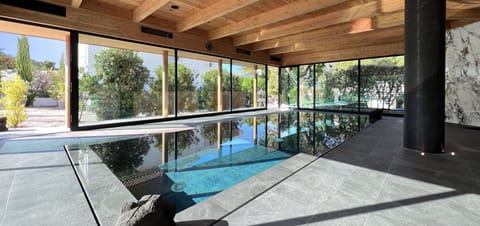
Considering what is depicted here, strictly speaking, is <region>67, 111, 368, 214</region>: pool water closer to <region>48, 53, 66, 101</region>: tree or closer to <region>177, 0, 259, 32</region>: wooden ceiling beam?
<region>177, 0, 259, 32</region>: wooden ceiling beam

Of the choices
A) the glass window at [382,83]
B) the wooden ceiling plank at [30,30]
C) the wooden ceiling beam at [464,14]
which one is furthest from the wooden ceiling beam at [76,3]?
the glass window at [382,83]

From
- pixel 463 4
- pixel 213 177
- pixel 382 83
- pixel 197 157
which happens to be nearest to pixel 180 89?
pixel 197 157

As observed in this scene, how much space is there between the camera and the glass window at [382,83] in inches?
325

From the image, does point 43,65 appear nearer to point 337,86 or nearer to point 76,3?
point 76,3

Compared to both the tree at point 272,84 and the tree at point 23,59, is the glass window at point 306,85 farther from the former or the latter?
the tree at point 23,59

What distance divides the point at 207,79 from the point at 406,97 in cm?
650

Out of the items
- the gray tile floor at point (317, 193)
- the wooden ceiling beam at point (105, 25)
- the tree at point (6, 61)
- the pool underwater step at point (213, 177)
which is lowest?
the pool underwater step at point (213, 177)

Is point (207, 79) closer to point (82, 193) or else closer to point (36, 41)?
point (36, 41)

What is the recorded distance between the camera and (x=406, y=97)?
3.54 m

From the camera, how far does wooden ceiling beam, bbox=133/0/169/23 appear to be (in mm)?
4713

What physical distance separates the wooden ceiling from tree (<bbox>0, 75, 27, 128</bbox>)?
84.7 inches

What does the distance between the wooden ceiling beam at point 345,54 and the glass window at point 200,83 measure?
3519 millimetres

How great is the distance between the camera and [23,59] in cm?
529

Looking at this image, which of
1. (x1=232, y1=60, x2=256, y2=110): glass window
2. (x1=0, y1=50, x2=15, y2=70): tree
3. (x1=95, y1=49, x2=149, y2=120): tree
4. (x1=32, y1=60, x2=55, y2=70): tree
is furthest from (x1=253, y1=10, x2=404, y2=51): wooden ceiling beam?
(x1=0, y1=50, x2=15, y2=70): tree
